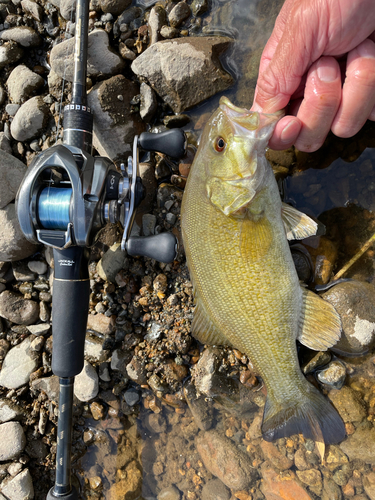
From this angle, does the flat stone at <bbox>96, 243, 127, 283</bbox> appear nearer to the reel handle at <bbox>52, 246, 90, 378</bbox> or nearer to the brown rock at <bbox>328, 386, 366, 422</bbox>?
the reel handle at <bbox>52, 246, 90, 378</bbox>

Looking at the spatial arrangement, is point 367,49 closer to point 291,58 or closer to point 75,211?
point 291,58

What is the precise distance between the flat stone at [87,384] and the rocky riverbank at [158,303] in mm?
14

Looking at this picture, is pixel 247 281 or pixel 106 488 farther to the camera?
pixel 106 488

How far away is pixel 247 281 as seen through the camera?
2.50 m

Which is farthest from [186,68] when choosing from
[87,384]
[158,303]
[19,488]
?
[19,488]

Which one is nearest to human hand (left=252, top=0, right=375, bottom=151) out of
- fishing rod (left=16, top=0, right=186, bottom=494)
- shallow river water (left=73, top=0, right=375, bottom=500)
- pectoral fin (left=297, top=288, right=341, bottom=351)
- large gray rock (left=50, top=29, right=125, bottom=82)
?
shallow river water (left=73, top=0, right=375, bottom=500)

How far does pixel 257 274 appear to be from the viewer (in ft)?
8.20

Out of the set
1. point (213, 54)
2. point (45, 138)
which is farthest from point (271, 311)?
point (45, 138)

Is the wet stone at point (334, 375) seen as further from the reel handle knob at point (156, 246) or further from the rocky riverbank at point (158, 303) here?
the reel handle knob at point (156, 246)

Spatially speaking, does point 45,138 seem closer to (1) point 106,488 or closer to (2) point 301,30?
(2) point 301,30

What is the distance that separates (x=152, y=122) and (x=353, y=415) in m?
3.32

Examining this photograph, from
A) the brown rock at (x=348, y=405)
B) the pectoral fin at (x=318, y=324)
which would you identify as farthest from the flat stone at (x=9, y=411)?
the brown rock at (x=348, y=405)

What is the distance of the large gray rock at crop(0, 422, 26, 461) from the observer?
328 centimetres

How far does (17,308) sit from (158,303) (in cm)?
161
